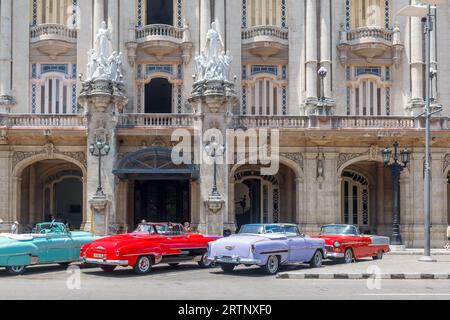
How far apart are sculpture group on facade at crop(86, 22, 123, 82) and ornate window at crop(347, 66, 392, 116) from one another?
12.1 metres

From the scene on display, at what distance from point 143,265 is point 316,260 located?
5.32 m

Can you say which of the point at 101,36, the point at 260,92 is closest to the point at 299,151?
the point at 260,92

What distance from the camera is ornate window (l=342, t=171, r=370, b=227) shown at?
116 ft

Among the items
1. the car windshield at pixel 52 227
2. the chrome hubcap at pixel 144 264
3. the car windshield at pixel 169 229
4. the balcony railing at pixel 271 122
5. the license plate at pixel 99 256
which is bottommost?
the chrome hubcap at pixel 144 264

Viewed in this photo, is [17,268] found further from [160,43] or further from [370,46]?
[370,46]

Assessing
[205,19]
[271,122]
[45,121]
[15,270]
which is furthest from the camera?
[205,19]

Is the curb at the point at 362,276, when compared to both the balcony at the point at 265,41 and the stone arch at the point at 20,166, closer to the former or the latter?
the stone arch at the point at 20,166

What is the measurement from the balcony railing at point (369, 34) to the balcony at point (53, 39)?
564 inches

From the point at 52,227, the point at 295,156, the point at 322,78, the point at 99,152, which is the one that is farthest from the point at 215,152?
the point at 52,227

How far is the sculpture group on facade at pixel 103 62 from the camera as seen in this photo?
30141 millimetres

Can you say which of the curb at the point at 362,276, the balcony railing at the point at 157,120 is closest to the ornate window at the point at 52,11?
the balcony railing at the point at 157,120

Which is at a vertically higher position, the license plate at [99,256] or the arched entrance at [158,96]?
the arched entrance at [158,96]

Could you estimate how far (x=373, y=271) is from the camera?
18.4m

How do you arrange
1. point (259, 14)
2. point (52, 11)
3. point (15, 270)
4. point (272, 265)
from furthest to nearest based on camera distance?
1. point (259, 14)
2. point (52, 11)
3. point (272, 265)
4. point (15, 270)
